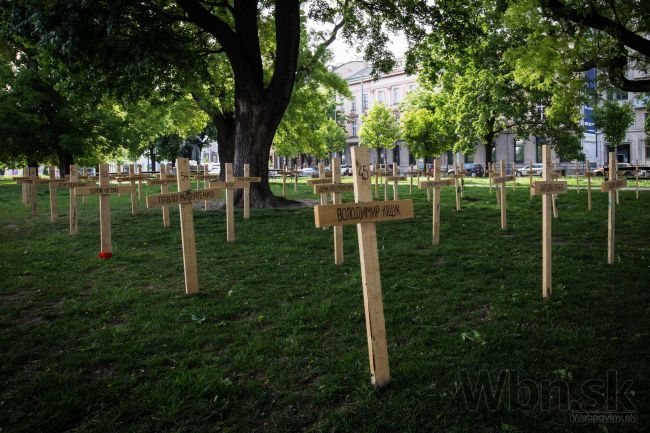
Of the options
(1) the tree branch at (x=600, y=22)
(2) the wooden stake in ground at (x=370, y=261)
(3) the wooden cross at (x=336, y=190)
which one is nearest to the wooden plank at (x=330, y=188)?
(3) the wooden cross at (x=336, y=190)

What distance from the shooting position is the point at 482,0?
611 inches

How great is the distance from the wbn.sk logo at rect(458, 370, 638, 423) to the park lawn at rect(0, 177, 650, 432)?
0.02 meters

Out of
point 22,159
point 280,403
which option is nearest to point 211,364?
point 280,403

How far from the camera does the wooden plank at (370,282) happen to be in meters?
3.61

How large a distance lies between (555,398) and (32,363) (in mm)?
4269

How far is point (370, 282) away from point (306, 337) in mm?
1303

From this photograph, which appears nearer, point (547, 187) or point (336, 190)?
point (547, 187)

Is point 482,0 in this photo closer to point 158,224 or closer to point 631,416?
point 158,224

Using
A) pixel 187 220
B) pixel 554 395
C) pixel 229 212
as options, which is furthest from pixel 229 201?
pixel 554 395

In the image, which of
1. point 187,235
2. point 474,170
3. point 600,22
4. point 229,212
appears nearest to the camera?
point 187,235

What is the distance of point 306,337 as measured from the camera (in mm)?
4621

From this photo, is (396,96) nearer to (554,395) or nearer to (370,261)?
(370,261)

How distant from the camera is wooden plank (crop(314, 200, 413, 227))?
340 centimetres

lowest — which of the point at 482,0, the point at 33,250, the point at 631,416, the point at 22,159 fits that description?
the point at 631,416
